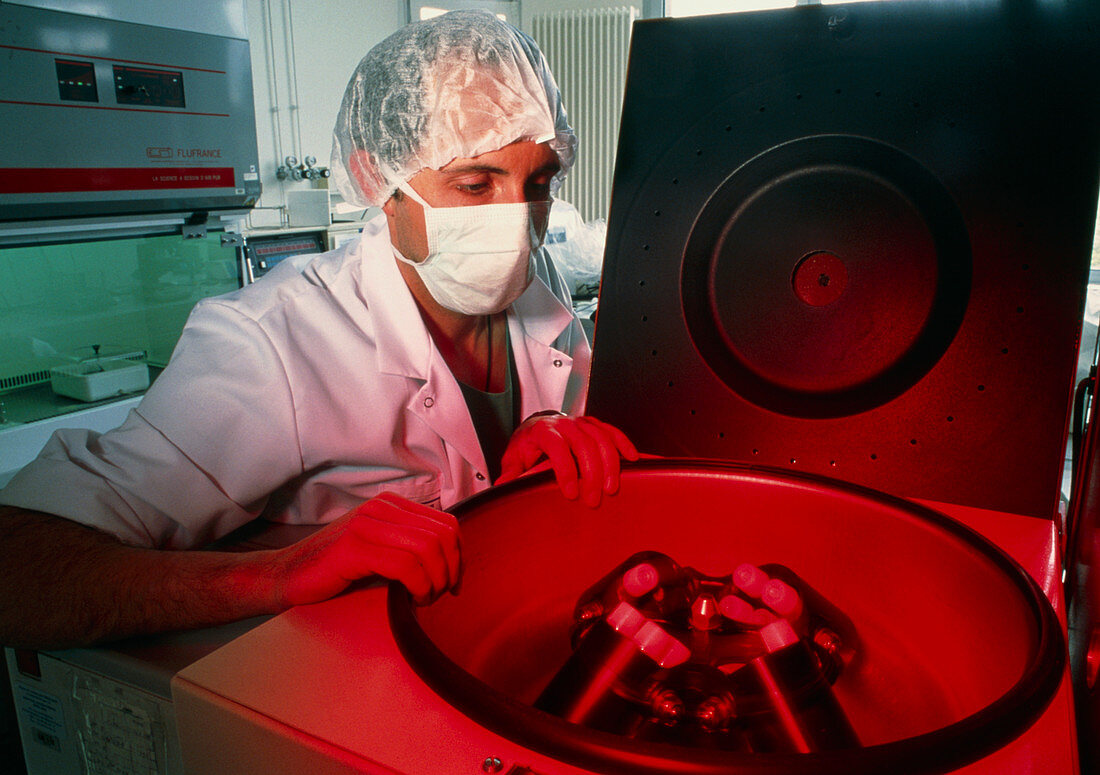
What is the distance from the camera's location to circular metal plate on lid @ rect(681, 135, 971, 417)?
2.35ft

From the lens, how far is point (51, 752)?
81cm

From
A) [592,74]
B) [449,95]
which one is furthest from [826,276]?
[592,74]

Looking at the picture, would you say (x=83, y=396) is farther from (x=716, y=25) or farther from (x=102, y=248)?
Answer: (x=716, y=25)

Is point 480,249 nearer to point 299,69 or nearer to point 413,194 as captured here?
point 413,194

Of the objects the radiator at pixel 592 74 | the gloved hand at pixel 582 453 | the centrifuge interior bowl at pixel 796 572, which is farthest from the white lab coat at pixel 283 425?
the radiator at pixel 592 74

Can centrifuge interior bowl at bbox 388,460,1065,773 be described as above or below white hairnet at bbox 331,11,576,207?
below

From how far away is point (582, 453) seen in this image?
77 cm

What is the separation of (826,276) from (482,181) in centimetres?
58

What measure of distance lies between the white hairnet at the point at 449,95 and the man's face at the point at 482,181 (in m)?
0.02

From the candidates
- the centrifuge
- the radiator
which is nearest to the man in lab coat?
the centrifuge

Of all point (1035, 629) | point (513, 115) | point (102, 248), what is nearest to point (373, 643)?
point (1035, 629)

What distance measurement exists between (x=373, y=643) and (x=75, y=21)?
7.33 feet

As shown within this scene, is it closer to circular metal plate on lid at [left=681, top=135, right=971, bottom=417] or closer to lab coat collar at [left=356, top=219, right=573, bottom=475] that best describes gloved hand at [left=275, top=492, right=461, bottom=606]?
circular metal plate on lid at [left=681, top=135, right=971, bottom=417]

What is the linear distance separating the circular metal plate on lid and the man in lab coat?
0.18 metres
